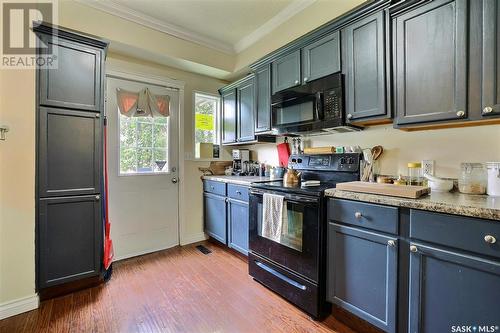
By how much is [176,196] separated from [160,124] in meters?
0.96

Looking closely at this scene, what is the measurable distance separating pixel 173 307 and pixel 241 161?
79.2 inches

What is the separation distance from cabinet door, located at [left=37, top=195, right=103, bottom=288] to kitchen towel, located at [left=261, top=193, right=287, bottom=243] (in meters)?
1.53

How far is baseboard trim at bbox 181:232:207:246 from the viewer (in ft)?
10.5

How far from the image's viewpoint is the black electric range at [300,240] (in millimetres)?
1694

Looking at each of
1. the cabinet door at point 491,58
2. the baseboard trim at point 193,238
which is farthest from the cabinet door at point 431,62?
the baseboard trim at point 193,238

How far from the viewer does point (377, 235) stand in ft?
4.67

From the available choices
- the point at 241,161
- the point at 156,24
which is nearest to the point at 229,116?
the point at 241,161

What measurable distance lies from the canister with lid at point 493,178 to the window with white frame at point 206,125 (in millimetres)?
2832

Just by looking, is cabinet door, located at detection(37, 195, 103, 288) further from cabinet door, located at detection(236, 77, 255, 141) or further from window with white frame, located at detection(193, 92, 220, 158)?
cabinet door, located at detection(236, 77, 255, 141)

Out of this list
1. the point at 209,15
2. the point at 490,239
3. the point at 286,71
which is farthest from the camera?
the point at 209,15

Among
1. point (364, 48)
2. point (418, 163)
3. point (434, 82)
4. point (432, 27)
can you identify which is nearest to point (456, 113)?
point (434, 82)

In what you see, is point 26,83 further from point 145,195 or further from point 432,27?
point 432,27

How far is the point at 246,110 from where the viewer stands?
304cm

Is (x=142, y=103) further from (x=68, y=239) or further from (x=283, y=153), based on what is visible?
(x=283, y=153)
